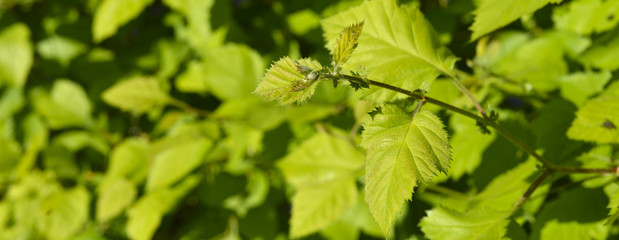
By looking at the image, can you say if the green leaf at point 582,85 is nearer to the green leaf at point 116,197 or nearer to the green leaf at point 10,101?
the green leaf at point 116,197

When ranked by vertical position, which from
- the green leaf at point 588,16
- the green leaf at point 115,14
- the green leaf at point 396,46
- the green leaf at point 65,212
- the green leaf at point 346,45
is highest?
the green leaf at point 588,16

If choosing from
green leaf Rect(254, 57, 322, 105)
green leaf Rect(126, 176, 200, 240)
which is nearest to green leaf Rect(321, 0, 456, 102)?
green leaf Rect(254, 57, 322, 105)

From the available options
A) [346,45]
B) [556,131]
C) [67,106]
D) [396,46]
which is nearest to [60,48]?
[67,106]

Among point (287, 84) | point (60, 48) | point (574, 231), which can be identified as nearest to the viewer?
point (287, 84)

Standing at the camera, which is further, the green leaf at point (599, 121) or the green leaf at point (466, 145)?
the green leaf at point (466, 145)

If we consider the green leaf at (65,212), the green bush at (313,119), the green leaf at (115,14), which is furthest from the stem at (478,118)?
the green leaf at (65,212)

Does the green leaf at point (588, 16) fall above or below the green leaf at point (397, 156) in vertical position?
above

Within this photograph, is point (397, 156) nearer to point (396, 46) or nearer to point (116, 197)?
point (396, 46)

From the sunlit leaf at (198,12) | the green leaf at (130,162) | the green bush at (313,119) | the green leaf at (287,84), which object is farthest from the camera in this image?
the green leaf at (130,162)

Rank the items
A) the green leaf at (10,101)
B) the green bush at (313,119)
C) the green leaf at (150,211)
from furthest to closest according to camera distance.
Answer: the green leaf at (10,101), the green leaf at (150,211), the green bush at (313,119)

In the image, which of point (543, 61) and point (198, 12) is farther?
point (198, 12)
